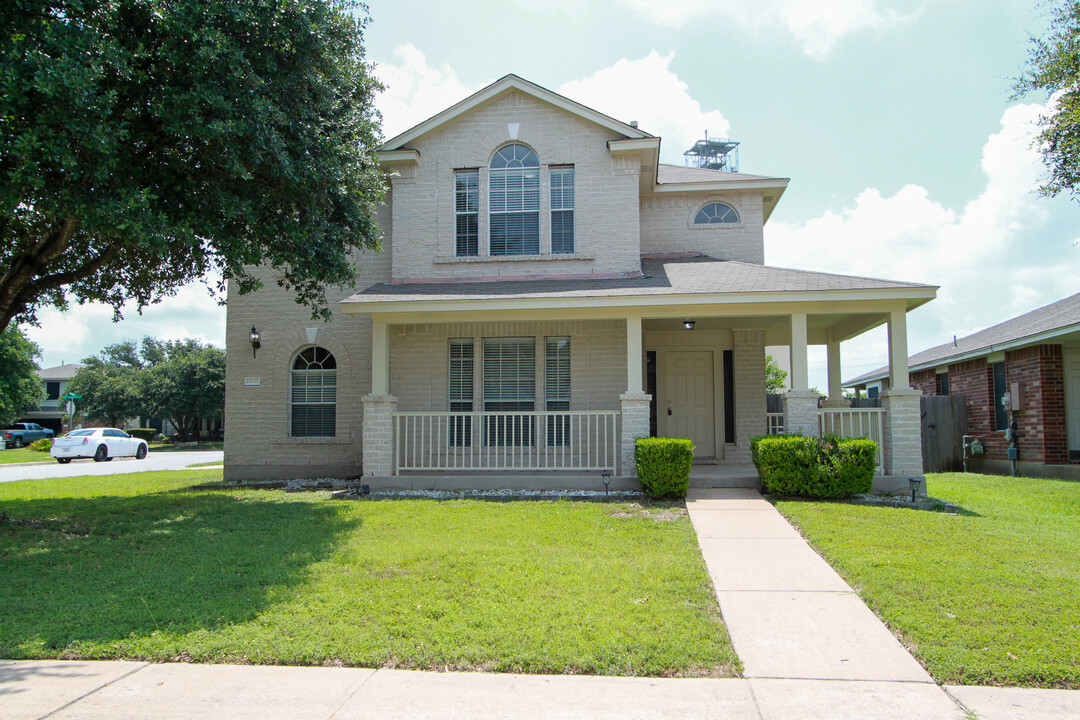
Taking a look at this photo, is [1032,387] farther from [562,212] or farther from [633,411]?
[562,212]

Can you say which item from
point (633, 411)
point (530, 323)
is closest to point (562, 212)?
point (530, 323)

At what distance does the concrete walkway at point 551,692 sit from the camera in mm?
3666

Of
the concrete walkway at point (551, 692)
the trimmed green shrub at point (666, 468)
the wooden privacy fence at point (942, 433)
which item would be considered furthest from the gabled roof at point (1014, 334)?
the concrete walkway at point (551, 692)

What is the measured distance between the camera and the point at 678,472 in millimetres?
9875

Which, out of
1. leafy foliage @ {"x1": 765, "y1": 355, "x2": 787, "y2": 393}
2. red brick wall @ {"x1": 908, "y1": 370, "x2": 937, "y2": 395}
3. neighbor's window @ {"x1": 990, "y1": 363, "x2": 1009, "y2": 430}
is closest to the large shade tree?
neighbor's window @ {"x1": 990, "y1": 363, "x2": 1009, "y2": 430}

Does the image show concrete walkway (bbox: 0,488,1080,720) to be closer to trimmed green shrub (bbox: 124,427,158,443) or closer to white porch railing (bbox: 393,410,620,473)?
white porch railing (bbox: 393,410,620,473)

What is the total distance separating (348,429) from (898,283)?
994cm

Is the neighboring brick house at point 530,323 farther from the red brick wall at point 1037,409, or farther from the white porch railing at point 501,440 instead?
the red brick wall at point 1037,409

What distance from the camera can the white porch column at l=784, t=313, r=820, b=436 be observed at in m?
10.7

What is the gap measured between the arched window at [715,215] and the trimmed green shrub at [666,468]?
6.29 metres

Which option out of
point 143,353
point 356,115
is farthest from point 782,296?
point 143,353

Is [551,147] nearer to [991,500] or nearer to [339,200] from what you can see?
[339,200]

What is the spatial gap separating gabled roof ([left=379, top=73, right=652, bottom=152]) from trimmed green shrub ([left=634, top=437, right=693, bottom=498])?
588 cm

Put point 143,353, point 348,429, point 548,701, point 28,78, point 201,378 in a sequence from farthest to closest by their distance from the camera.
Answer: point 143,353, point 201,378, point 348,429, point 28,78, point 548,701
